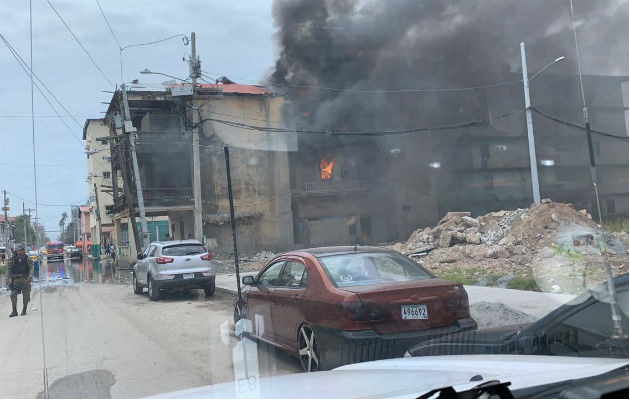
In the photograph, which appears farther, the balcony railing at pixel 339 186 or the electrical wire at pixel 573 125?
the balcony railing at pixel 339 186

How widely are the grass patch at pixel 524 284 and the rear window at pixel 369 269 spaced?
14.7 feet

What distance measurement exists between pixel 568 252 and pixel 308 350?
7.43 m

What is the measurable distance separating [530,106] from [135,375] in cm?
1601

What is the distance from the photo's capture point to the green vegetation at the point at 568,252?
9434mm

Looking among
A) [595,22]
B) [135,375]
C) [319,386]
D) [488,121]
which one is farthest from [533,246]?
[319,386]

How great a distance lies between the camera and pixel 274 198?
18734 millimetres

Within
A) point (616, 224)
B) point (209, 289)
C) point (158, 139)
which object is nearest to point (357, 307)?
point (616, 224)

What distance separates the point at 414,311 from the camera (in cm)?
450

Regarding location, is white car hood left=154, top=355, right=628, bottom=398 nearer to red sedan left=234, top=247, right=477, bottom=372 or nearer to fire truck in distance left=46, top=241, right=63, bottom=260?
red sedan left=234, top=247, right=477, bottom=372

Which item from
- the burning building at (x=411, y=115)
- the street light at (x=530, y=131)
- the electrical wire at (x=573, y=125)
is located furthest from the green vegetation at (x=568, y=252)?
the street light at (x=530, y=131)

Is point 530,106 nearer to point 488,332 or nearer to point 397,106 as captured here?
point 397,106

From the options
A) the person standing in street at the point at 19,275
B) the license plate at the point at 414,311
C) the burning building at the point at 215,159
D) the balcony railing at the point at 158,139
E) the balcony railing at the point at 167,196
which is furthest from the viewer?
the balcony railing at the point at 167,196

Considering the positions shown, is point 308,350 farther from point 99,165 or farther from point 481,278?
point 99,165

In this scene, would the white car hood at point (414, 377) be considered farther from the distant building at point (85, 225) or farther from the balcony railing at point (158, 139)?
the distant building at point (85, 225)
